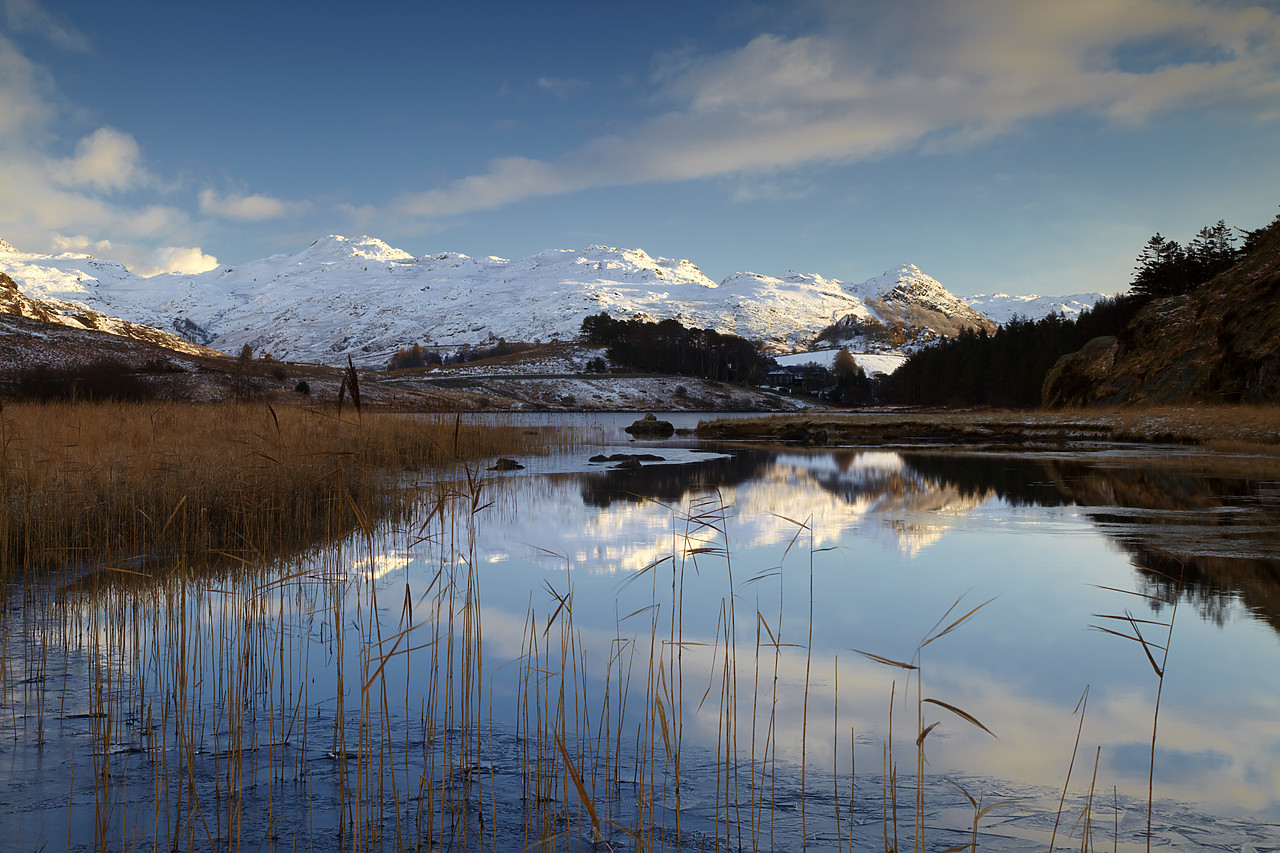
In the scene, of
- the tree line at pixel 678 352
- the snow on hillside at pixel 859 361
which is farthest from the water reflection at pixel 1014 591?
the snow on hillside at pixel 859 361

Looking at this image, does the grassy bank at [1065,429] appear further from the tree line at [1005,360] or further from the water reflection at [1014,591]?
the tree line at [1005,360]

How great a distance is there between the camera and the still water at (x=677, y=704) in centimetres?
350

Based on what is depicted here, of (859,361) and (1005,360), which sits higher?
(859,361)

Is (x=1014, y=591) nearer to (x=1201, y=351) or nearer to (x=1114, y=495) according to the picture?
(x=1114, y=495)

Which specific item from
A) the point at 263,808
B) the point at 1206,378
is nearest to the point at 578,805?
the point at 263,808

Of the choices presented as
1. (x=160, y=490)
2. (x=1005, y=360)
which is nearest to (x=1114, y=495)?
(x=160, y=490)

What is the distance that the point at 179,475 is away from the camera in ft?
31.7

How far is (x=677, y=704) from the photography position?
514cm

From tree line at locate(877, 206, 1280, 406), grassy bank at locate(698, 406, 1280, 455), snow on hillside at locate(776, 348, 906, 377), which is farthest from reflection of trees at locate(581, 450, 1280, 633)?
snow on hillside at locate(776, 348, 906, 377)

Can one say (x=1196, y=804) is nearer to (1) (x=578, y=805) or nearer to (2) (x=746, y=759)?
(2) (x=746, y=759)

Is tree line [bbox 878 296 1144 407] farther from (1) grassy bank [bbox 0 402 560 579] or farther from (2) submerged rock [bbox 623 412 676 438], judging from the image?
(1) grassy bank [bbox 0 402 560 579]

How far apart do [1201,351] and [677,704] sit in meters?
43.4

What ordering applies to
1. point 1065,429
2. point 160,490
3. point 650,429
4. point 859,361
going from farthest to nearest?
1. point 859,361
2. point 650,429
3. point 1065,429
4. point 160,490

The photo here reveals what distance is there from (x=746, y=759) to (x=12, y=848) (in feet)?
10.6
